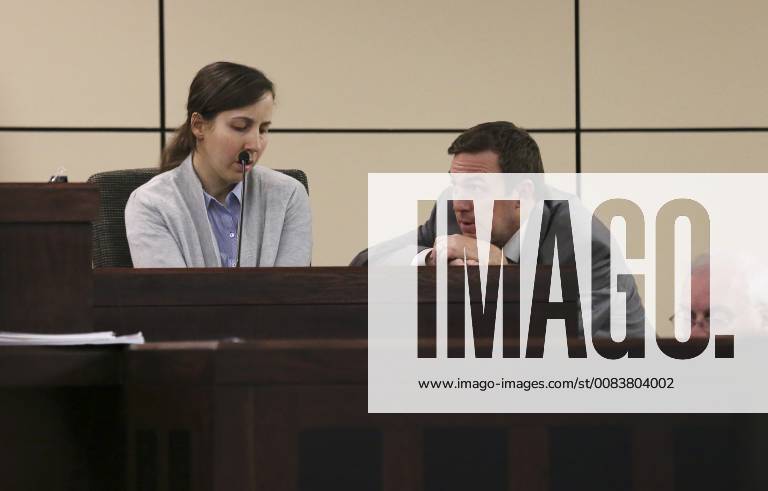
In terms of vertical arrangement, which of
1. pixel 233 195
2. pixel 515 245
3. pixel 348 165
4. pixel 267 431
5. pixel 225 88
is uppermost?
pixel 225 88

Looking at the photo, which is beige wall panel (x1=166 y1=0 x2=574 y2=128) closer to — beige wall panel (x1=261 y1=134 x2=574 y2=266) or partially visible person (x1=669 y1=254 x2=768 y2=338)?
beige wall panel (x1=261 y1=134 x2=574 y2=266)

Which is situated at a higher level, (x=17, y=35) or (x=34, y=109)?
(x=17, y=35)

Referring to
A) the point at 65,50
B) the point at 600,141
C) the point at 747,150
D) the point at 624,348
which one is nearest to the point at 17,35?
the point at 65,50

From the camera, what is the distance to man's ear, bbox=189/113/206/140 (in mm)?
2244

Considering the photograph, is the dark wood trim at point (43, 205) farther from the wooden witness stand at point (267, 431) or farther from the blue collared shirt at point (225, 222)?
the blue collared shirt at point (225, 222)

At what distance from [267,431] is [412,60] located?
232 cm

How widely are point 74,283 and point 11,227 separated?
0.08 m

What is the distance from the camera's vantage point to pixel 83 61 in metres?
2.89

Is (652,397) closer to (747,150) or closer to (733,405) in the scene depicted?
(733,405)

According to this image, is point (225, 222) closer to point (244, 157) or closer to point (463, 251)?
point (244, 157)

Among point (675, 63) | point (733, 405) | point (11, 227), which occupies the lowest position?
point (733, 405)

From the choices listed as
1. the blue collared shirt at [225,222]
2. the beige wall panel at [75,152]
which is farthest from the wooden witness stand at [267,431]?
the beige wall panel at [75,152]

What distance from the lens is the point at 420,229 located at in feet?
7.68

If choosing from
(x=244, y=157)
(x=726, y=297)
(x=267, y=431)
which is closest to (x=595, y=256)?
(x=726, y=297)
